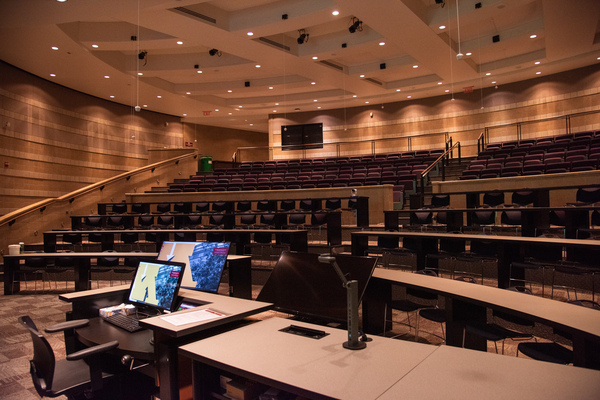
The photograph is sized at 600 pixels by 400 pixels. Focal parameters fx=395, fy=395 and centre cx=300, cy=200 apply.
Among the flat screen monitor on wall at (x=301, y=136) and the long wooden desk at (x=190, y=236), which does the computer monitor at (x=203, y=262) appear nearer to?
the long wooden desk at (x=190, y=236)

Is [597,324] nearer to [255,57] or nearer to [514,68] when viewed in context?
[255,57]

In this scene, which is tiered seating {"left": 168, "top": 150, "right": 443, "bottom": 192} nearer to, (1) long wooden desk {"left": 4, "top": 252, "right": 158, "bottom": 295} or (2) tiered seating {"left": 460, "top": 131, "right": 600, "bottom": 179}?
(2) tiered seating {"left": 460, "top": 131, "right": 600, "bottom": 179}

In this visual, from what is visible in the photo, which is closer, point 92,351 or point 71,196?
point 92,351

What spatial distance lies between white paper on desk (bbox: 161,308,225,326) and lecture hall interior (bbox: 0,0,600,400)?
0.06ft

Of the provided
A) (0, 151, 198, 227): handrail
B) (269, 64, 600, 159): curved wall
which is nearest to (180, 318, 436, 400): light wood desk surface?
(0, 151, 198, 227): handrail

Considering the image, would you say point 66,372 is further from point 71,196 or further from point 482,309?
point 71,196

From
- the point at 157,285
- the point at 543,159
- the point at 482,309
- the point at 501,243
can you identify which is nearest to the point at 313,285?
the point at 157,285

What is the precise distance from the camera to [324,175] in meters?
11.9

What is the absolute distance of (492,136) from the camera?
13.7 meters

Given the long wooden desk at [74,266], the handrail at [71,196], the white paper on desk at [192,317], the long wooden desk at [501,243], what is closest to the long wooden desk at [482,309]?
the long wooden desk at [501,243]

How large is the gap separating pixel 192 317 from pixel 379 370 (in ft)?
3.48

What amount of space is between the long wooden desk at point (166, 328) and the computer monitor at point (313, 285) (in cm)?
29

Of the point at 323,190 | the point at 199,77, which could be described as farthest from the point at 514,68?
the point at 199,77

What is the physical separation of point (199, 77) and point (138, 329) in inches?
472
